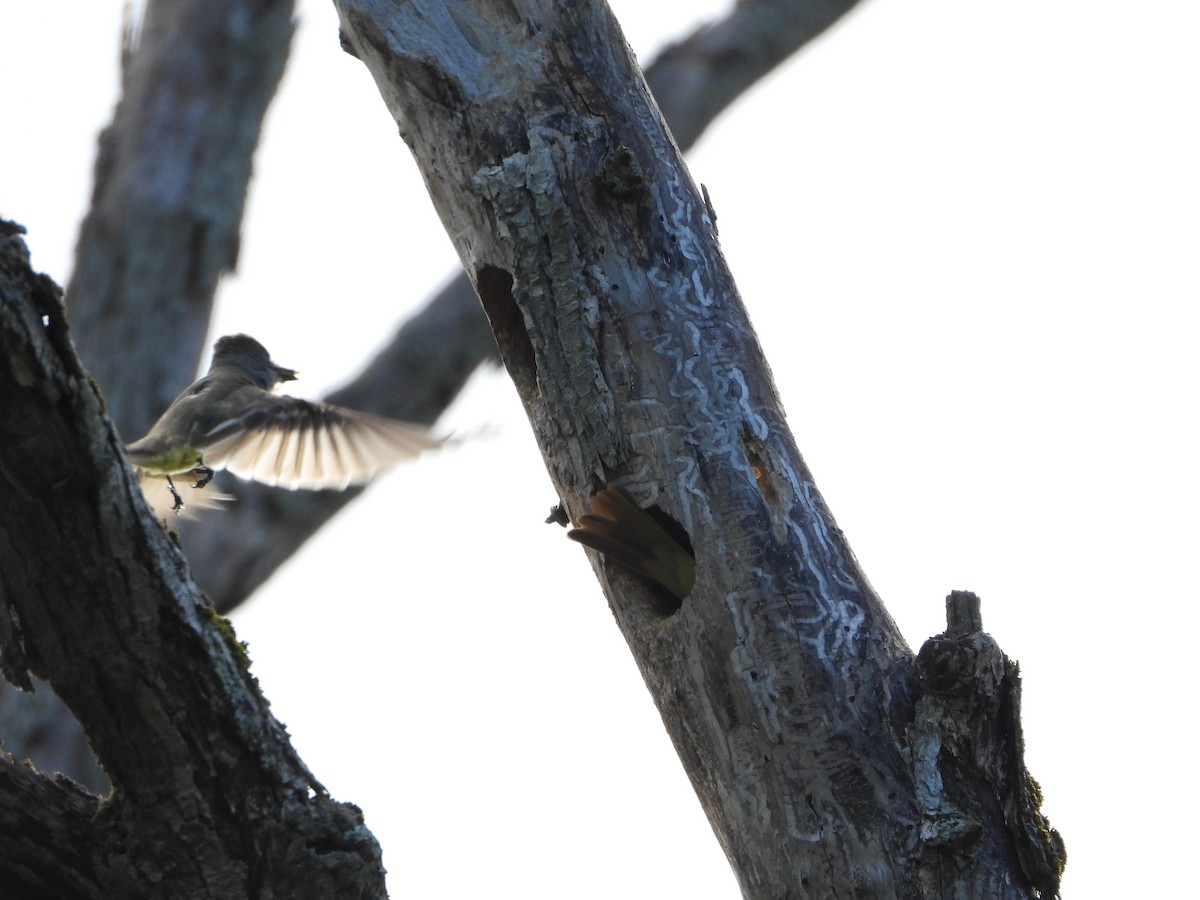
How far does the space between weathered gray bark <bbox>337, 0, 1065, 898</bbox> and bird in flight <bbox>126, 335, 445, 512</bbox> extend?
4.80 feet

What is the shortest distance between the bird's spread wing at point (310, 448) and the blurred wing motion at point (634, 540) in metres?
1.71

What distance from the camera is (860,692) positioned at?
2.50 metres

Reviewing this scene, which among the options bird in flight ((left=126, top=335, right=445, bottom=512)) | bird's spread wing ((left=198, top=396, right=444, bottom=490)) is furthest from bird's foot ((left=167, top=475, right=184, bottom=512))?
bird's spread wing ((left=198, top=396, right=444, bottom=490))

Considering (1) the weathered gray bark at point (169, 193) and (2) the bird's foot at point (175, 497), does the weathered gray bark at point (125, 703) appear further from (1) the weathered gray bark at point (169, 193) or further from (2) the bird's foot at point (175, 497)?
(1) the weathered gray bark at point (169, 193)

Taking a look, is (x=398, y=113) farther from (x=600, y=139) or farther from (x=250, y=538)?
(x=250, y=538)

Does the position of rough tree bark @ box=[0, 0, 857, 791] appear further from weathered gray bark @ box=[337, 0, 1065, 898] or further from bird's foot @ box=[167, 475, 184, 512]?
weathered gray bark @ box=[337, 0, 1065, 898]

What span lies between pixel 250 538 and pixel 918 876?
15.0 feet

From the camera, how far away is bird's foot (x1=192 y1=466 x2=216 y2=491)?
14.3 feet

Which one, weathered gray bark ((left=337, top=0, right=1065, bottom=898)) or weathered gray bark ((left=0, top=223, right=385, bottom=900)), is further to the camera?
weathered gray bark ((left=337, top=0, right=1065, bottom=898))

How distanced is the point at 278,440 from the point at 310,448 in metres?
0.11

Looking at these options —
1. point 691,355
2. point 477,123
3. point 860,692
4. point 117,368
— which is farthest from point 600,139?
point 117,368

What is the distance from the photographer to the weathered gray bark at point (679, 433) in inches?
96.0

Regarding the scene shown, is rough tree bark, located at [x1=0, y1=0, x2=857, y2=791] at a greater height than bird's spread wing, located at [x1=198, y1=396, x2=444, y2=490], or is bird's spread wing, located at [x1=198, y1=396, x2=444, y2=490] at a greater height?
rough tree bark, located at [x1=0, y1=0, x2=857, y2=791]

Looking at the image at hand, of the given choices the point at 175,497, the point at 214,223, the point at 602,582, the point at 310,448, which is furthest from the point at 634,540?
the point at 214,223
